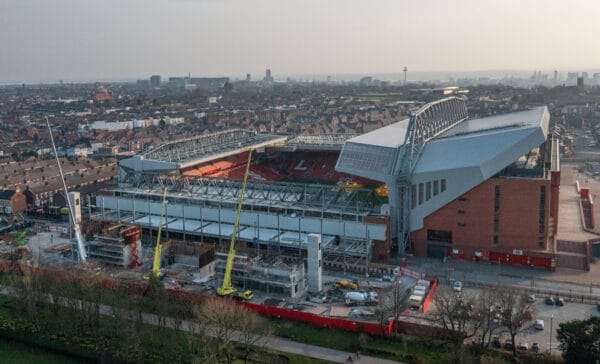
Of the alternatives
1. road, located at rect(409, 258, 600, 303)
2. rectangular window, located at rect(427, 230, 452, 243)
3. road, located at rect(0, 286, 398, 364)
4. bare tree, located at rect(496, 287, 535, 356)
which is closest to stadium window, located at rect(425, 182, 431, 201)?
rectangular window, located at rect(427, 230, 452, 243)

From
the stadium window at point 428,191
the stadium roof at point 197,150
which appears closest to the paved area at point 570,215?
the stadium window at point 428,191

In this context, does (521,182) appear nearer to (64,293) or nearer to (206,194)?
(206,194)

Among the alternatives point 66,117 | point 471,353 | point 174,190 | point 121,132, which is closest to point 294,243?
point 174,190

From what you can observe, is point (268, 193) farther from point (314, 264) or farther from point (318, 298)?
point (318, 298)

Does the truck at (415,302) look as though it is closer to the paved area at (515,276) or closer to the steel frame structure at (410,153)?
the paved area at (515,276)

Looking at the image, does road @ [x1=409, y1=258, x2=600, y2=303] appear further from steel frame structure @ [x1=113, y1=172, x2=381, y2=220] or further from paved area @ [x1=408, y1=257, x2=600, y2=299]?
steel frame structure @ [x1=113, y1=172, x2=381, y2=220]
